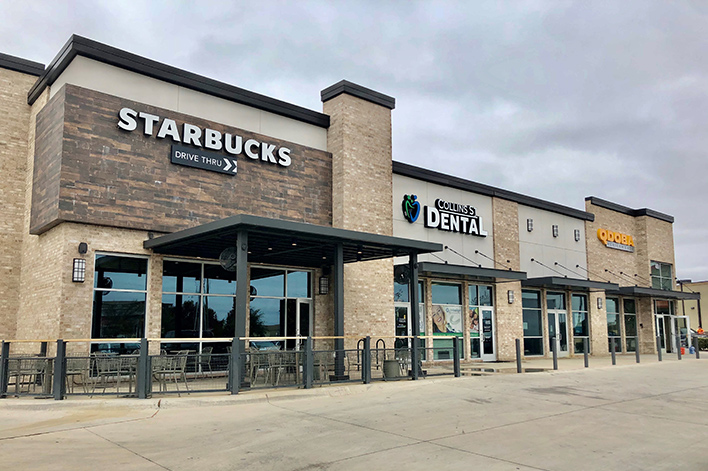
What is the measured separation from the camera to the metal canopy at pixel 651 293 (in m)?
29.2

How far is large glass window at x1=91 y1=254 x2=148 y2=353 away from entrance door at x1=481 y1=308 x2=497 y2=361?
13.8 meters

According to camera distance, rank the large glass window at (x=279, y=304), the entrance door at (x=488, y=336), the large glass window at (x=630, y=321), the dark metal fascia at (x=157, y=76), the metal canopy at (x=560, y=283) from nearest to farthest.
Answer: the dark metal fascia at (x=157, y=76), the large glass window at (x=279, y=304), the entrance door at (x=488, y=336), the metal canopy at (x=560, y=283), the large glass window at (x=630, y=321)

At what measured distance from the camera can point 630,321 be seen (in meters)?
32.7

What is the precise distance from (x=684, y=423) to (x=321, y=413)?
5828mm

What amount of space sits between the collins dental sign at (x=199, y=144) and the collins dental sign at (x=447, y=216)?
603 cm

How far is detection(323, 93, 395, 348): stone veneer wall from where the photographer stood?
18.5 metres

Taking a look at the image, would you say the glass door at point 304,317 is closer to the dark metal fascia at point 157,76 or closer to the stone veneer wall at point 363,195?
the stone veneer wall at point 363,195

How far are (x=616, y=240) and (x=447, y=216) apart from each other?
45.7 ft

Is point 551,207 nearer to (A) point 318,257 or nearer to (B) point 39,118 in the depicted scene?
(A) point 318,257

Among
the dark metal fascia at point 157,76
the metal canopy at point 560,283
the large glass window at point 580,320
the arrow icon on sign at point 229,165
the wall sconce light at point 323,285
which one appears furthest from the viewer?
the large glass window at point 580,320

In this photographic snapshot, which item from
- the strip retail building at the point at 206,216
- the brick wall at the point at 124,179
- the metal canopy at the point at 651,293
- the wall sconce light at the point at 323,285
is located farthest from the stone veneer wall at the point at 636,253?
the brick wall at the point at 124,179

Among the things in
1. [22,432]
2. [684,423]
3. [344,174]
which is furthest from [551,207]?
[22,432]

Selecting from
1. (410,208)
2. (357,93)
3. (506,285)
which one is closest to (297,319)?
(410,208)

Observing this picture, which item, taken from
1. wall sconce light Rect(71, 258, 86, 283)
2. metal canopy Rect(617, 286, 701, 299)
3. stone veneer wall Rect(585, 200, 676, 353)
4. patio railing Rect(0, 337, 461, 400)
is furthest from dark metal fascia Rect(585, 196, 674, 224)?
wall sconce light Rect(71, 258, 86, 283)
